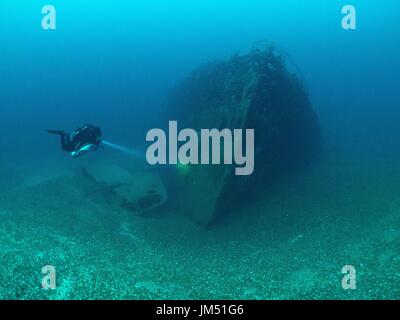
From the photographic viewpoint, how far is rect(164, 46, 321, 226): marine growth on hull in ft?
38.9

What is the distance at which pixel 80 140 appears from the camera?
1007 centimetres

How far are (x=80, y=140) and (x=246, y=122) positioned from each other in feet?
17.0

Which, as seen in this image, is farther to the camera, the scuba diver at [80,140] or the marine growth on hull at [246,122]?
the marine growth on hull at [246,122]

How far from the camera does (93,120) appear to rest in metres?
34.9

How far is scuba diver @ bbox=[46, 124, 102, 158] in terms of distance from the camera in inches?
392

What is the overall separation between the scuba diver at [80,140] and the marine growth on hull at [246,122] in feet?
Result: 13.1

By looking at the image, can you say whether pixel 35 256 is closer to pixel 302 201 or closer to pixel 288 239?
pixel 288 239

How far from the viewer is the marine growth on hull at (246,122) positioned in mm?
11852

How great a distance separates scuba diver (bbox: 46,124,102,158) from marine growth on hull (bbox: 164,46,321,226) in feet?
13.1

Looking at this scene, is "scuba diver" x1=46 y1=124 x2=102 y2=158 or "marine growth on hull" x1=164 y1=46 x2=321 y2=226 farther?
"marine growth on hull" x1=164 y1=46 x2=321 y2=226

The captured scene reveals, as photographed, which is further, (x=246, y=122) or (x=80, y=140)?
(x=246, y=122)

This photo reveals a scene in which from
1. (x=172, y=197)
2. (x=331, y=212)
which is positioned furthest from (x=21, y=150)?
(x=331, y=212)

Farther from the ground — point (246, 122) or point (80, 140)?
point (246, 122)
